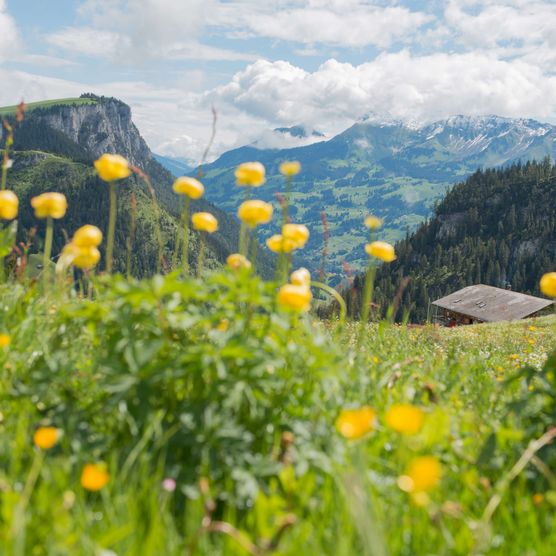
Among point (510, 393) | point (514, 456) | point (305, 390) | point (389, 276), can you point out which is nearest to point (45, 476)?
point (305, 390)

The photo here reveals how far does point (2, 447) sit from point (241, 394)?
1.09m

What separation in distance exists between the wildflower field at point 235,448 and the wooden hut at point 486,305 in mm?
89466

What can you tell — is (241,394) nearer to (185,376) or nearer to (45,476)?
(185,376)

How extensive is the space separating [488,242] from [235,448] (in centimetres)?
18831

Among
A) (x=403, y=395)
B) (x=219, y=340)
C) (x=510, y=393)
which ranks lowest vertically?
(x=510, y=393)

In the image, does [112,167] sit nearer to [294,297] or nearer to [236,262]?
[236,262]

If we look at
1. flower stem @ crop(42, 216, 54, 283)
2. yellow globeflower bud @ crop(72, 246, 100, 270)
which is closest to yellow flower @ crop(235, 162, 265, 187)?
yellow globeflower bud @ crop(72, 246, 100, 270)

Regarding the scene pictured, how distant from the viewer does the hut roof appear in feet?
298

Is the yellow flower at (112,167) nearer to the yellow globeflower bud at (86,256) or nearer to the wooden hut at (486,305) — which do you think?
the yellow globeflower bud at (86,256)

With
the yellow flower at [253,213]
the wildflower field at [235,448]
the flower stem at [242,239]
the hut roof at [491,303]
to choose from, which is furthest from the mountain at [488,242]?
the wildflower field at [235,448]

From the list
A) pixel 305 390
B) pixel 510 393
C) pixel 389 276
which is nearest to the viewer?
pixel 305 390

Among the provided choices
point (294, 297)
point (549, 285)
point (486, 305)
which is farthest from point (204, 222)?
point (486, 305)

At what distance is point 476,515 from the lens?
105 inches

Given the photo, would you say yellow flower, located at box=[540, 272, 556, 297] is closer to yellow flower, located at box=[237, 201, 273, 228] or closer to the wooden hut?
yellow flower, located at box=[237, 201, 273, 228]
